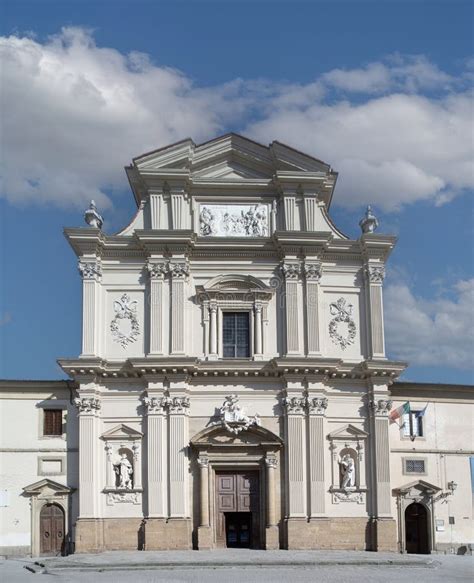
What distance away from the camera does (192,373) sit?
41.0 m

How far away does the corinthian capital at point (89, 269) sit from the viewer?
137 feet

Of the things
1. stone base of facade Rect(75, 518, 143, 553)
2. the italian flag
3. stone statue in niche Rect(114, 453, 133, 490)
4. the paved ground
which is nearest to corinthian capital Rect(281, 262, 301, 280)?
the italian flag

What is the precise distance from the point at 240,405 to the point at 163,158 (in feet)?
37.4

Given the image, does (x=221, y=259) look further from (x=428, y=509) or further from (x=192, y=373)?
(x=428, y=509)

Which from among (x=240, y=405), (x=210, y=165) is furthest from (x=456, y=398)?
(x=210, y=165)

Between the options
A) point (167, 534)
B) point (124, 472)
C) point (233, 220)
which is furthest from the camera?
point (233, 220)

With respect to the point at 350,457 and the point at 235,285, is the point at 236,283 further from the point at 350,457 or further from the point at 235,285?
the point at 350,457

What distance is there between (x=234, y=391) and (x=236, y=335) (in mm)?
2557

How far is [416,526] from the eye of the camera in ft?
141

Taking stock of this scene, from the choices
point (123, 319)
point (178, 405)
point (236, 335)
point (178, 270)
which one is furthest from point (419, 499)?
point (123, 319)

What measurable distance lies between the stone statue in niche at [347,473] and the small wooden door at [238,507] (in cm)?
366

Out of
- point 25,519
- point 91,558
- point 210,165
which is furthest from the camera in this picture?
point 210,165

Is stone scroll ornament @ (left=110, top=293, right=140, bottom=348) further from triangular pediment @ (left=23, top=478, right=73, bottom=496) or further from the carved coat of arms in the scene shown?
triangular pediment @ (left=23, top=478, right=73, bottom=496)

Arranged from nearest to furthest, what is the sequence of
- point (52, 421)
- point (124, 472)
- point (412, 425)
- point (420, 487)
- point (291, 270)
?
point (124, 472)
point (52, 421)
point (291, 270)
point (420, 487)
point (412, 425)
